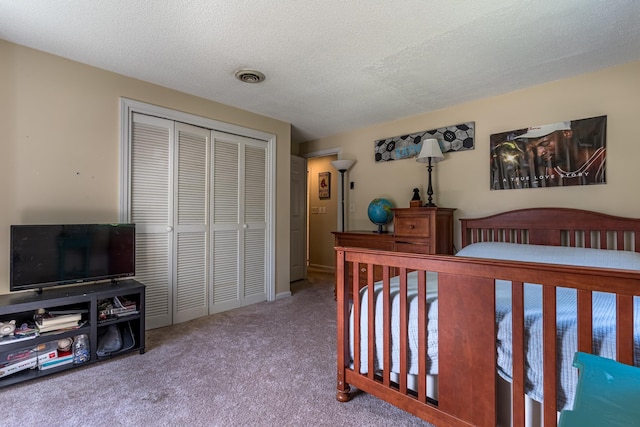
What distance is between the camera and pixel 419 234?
2922 mm

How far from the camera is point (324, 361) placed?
2078mm

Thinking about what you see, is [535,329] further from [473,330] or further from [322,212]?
[322,212]

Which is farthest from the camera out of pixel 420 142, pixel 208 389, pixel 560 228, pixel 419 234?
pixel 420 142

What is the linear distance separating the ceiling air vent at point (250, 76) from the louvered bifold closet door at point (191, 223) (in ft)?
2.55

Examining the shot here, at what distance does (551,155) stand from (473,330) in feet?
7.21

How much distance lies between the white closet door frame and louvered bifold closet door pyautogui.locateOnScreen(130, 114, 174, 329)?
0.17 ft

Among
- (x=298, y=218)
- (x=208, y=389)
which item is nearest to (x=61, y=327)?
(x=208, y=389)

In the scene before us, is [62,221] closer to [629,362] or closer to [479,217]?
[629,362]

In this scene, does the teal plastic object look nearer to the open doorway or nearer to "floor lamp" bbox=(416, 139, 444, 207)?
"floor lamp" bbox=(416, 139, 444, 207)

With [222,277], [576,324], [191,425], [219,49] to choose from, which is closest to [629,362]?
[576,324]

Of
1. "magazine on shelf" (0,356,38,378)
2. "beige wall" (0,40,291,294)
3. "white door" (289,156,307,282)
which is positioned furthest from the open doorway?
"magazine on shelf" (0,356,38,378)

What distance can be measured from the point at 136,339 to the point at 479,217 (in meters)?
3.18

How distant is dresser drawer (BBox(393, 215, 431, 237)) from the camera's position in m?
2.87

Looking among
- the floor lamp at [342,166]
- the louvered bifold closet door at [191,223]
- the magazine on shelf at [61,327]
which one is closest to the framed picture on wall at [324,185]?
the floor lamp at [342,166]
